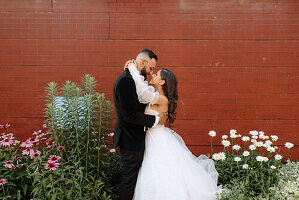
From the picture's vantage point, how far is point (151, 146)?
10.8ft

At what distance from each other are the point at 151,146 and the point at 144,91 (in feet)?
2.36

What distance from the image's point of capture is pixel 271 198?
3250mm

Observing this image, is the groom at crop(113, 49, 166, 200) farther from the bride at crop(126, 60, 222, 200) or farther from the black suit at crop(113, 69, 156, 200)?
the bride at crop(126, 60, 222, 200)

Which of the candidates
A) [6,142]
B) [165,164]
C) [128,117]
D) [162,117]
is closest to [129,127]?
[128,117]

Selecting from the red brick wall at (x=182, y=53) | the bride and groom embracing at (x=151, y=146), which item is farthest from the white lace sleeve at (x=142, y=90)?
the red brick wall at (x=182, y=53)

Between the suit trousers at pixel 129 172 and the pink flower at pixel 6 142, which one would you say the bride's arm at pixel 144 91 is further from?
the pink flower at pixel 6 142

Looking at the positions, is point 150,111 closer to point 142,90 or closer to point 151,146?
point 142,90

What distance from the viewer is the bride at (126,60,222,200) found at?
306 centimetres

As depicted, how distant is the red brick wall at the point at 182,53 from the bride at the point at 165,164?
1256mm

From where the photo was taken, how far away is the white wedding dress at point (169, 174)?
3.05 metres

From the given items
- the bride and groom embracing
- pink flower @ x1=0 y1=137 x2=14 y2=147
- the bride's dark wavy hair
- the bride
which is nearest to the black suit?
the bride and groom embracing

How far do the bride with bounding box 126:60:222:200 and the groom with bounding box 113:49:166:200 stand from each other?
0.10 meters

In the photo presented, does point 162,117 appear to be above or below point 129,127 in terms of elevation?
above

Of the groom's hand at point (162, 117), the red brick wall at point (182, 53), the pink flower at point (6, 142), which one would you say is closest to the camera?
the pink flower at point (6, 142)
